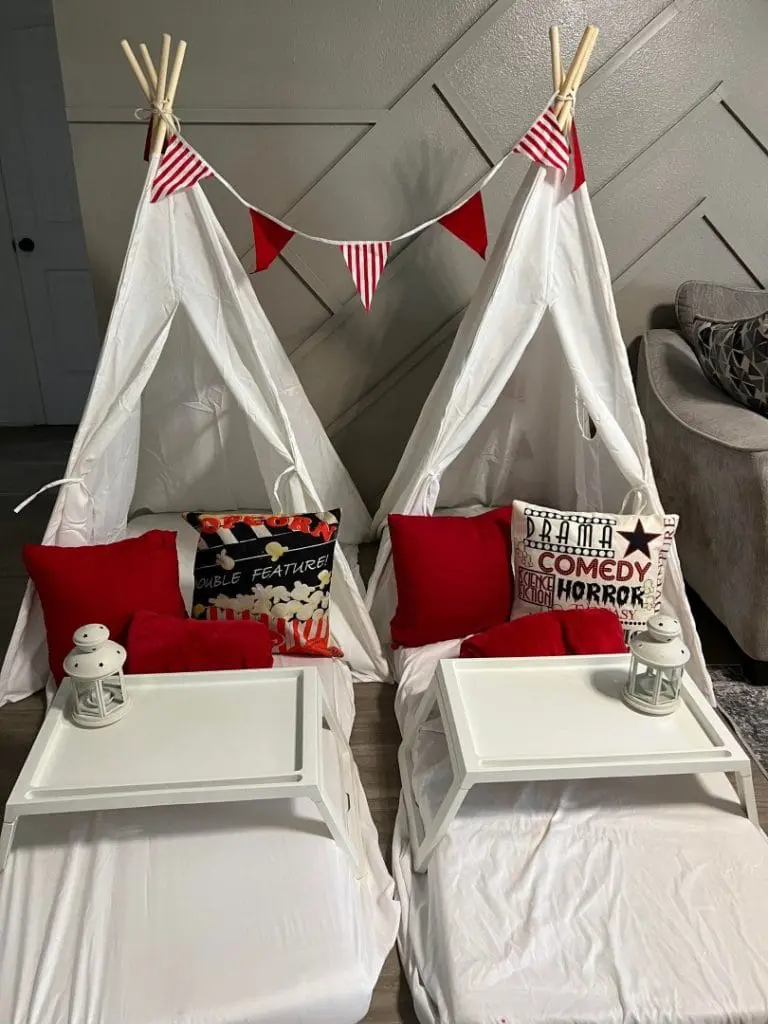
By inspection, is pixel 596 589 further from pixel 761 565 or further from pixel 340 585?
pixel 340 585

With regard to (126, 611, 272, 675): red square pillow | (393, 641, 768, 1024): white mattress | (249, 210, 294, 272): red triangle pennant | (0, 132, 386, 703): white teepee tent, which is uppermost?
(249, 210, 294, 272): red triangle pennant

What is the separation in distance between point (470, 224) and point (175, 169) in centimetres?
74

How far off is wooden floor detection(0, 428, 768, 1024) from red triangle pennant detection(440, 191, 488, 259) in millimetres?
1185

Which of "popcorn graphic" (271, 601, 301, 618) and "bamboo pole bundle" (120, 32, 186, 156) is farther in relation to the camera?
"popcorn graphic" (271, 601, 301, 618)

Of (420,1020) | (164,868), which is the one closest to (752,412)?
(420,1020)

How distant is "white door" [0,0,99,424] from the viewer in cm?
346

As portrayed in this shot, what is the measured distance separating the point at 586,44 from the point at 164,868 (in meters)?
1.93

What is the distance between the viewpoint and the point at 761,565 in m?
1.93

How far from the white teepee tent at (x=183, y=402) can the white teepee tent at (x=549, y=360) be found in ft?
0.89

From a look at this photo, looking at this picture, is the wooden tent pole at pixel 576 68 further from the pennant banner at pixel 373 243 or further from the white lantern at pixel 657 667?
the white lantern at pixel 657 667

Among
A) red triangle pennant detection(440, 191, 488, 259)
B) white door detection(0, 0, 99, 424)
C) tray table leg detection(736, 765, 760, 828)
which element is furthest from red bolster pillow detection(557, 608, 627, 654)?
white door detection(0, 0, 99, 424)

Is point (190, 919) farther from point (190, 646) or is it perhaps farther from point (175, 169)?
point (175, 169)

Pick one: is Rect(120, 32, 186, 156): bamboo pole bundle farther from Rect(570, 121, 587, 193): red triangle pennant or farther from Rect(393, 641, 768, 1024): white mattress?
Rect(393, 641, 768, 1024): white mattress

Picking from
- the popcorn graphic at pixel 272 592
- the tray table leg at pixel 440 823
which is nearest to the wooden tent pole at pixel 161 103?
the popcorn graphic at pixel 272 592
